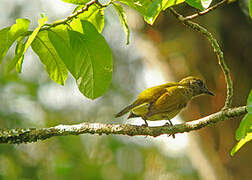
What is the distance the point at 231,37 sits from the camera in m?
5.72

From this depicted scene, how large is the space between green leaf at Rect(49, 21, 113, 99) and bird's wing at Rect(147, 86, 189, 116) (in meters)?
1.09

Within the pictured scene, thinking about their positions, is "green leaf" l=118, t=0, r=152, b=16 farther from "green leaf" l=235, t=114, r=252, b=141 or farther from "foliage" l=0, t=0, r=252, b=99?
"green leaf" l=235, t=114, r=252, b=141

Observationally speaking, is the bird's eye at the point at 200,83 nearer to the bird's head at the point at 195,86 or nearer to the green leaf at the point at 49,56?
the bird's head at the point at 195,86

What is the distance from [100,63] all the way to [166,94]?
1322 mm

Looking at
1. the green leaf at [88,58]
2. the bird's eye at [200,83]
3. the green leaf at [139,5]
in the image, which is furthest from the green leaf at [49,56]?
the bird's eye at [200,83]

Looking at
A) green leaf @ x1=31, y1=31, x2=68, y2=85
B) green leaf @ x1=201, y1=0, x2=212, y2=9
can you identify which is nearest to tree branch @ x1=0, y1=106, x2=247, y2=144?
green leaf @ x1=31, y1=31, x2=68, y2=85

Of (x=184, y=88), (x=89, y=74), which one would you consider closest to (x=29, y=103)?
(x=184, y=88)

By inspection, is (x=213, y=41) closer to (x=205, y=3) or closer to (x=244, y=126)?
(x=205, y=3)

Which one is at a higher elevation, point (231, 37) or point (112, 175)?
point (231, 37)

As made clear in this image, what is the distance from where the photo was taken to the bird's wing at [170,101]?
10.6ft

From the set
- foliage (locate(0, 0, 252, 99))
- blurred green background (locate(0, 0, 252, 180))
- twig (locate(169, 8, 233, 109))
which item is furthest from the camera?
blurred green background (locate(0, 0, 252, 180))

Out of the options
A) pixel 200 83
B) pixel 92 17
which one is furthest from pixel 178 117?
pixel 92 17

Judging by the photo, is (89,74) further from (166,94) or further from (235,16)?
(235,16)

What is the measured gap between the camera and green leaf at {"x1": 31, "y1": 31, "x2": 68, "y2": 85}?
7.02 ft
